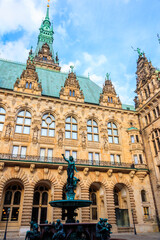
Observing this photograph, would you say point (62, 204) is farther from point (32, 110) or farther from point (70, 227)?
point (32, 110)

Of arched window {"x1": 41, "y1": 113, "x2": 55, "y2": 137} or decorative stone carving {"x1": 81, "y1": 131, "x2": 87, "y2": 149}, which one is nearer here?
arched window {"x1": 41, "y1": 113, "x2": 55, "y2": 137}

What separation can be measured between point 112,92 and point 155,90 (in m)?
6.63

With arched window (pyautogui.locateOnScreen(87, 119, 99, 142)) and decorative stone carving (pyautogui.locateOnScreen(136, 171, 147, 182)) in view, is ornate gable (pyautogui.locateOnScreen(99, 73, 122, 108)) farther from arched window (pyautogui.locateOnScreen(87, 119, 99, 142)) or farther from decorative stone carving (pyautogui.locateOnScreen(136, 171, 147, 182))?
decorative stone carving (pyautogui.locateOnScreen(136, 171, 147, 182))

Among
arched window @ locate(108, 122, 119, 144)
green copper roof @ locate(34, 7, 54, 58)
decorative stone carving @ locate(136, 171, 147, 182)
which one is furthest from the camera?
green copper roof @ locate(34, 7, 54, 58)

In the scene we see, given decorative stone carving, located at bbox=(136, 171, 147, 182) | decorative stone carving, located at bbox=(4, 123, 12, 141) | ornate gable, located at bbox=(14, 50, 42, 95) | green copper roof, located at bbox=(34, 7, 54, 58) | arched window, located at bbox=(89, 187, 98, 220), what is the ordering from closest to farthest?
1. decorative stone carving, located at bbox=(4, 123, 12, 141)
2. arched window, located at bbox=(89, 187, 98, 220)
3. decorative stone carving, located at bbox=(136, 171, 147, 182)
4. ornate gable, located at bbox=(14, 50, 42, 95)
5. green copper roof, located at bbox=(34, 7, 54, 58)

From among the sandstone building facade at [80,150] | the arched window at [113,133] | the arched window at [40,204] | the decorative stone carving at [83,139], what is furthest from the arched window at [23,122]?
the arched window at [113,133]

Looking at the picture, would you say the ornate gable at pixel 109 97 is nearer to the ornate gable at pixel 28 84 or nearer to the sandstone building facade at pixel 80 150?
the sandstone building facade at pixel 80 150

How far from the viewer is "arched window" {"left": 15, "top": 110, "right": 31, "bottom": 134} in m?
23.2

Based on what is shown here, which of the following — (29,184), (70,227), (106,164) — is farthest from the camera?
(106,164)

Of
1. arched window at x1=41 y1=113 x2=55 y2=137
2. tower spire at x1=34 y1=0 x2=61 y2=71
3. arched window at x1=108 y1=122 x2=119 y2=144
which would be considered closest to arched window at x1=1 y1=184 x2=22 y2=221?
arched window at x1=41 y1=113 x2=55 y2=137

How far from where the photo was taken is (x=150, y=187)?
23609 millimetres

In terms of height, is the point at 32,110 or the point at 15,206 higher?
the point at 32,110

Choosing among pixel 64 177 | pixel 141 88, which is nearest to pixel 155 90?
pixel 141 88

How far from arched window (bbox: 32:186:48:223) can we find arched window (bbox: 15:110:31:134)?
707cm
